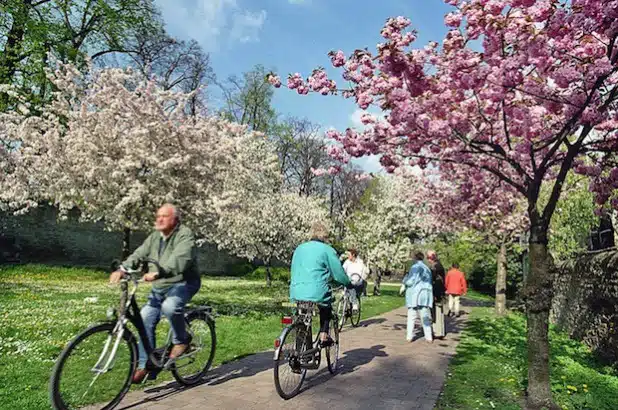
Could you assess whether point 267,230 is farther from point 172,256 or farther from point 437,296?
point 172,256

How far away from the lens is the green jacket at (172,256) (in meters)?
4.55

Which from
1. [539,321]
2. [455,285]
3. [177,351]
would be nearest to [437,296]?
[455,285]

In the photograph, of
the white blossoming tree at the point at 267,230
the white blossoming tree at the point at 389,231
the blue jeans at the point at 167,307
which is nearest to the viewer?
the blue jeans at the point at 167,307

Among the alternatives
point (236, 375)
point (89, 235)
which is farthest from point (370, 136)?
point (89, 235)

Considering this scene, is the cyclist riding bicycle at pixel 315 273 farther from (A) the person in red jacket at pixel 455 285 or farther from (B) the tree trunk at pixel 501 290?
(B) the tree trunk at pixel 501 290

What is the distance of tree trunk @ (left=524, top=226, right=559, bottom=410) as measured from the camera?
5.27m

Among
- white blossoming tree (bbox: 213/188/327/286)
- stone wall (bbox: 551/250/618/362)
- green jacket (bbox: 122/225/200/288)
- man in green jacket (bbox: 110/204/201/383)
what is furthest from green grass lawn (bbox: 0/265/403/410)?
white blossoming tree (bbox: 213/188/327/286)

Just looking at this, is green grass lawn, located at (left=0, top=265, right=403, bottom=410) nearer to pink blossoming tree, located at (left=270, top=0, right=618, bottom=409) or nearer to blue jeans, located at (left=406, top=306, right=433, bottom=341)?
blue jeans, located at (left=406, top=306, right=433, bottom=341)

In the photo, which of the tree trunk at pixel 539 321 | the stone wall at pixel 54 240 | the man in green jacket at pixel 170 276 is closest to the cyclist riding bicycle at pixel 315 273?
the man in green jacket at pixel 170 276

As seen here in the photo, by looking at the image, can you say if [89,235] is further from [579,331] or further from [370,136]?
[579,331]

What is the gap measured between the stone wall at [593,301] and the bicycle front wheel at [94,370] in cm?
700

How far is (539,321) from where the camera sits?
5.43 meters

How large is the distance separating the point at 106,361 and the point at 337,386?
2807 millimetres

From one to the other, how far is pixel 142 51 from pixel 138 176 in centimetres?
2449
